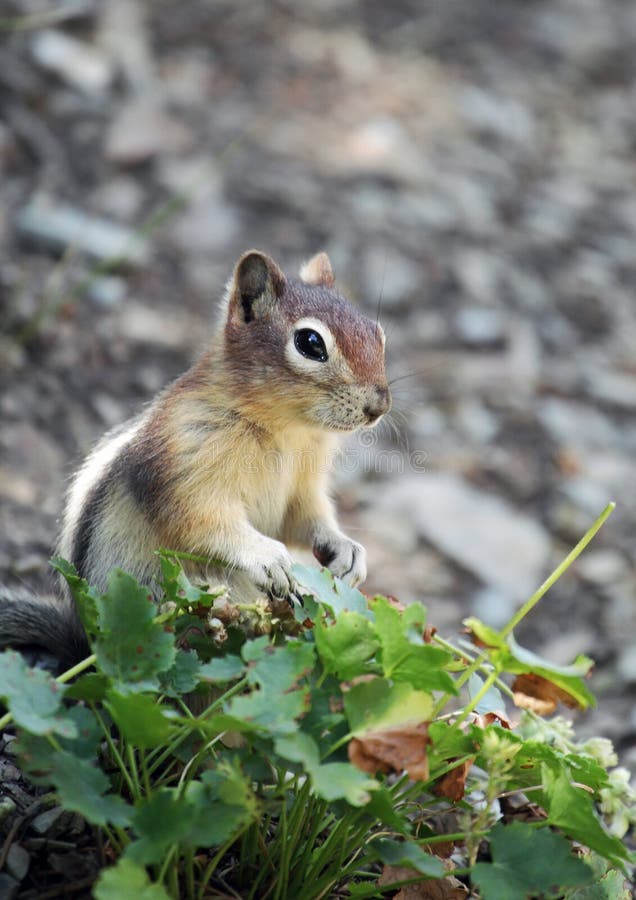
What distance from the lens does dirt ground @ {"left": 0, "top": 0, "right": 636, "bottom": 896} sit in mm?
4457

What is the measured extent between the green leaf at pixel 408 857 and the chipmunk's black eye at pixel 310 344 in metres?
1.35

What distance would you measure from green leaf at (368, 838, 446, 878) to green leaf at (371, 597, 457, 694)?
10.6 inches

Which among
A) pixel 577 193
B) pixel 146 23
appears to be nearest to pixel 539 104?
pixel 577 193

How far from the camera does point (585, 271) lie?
6199 millimetres

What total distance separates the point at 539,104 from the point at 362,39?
50.5 inches

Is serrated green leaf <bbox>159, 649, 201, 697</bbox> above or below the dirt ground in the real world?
below

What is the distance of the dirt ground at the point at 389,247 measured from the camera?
446 centimetres

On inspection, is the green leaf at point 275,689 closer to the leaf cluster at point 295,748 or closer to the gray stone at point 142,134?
the leaf cluster at point 295,748

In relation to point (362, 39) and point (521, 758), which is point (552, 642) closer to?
point (521, 758)

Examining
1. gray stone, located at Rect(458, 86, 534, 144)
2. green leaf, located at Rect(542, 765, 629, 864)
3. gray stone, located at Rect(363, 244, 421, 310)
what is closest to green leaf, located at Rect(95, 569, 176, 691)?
green leaf, located at Rect(542, 765, 629, 864)

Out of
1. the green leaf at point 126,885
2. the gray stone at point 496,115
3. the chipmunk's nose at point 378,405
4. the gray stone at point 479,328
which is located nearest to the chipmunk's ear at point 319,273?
the chipmunk's nose at point 378,405

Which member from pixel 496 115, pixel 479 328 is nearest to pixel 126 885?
pixel 479 328

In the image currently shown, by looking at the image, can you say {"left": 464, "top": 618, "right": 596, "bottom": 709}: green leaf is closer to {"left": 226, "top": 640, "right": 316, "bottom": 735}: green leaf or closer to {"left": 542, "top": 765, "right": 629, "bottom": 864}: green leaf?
{"left": 542, "top": 765, "right": 629, "bottom": 864}: green leaf

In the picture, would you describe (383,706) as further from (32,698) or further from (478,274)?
(478,274)
